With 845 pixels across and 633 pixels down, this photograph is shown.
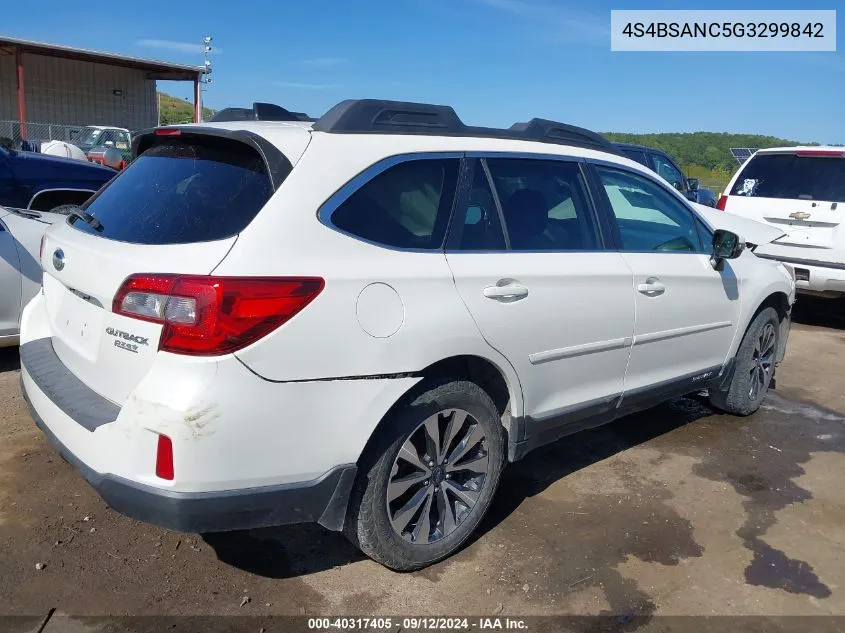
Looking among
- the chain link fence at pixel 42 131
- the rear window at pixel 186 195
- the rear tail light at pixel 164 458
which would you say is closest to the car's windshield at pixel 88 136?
the chain link fence at pixel 42 131

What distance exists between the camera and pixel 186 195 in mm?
2865

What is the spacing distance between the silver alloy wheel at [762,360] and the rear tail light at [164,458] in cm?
401

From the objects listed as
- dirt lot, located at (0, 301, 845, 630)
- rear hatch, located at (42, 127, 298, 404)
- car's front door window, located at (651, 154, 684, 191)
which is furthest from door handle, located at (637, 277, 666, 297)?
car's front door window, located at (651, 154, 684, 191)

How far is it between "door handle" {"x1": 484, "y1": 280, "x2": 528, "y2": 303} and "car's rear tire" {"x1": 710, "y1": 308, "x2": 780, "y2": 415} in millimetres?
2346

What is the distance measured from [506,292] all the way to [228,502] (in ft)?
4.54

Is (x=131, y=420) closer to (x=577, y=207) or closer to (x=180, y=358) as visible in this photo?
(x=180, y=358)

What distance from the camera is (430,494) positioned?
123 inches

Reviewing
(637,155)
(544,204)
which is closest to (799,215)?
(637,155)

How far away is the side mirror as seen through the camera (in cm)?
439

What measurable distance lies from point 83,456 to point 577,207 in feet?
8.21

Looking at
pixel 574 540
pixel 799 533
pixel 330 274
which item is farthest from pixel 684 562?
pixel 330 274

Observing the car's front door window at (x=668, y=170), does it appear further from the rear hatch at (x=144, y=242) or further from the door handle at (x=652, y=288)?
the rear hatch at (x=144, y=242)

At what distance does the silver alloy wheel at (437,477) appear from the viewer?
300 centimetres

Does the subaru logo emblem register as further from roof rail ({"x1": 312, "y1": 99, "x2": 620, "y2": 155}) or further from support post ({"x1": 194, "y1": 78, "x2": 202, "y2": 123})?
support post ({"x1": 194, "y1": 78, "x2": 202, "y2": 123})
